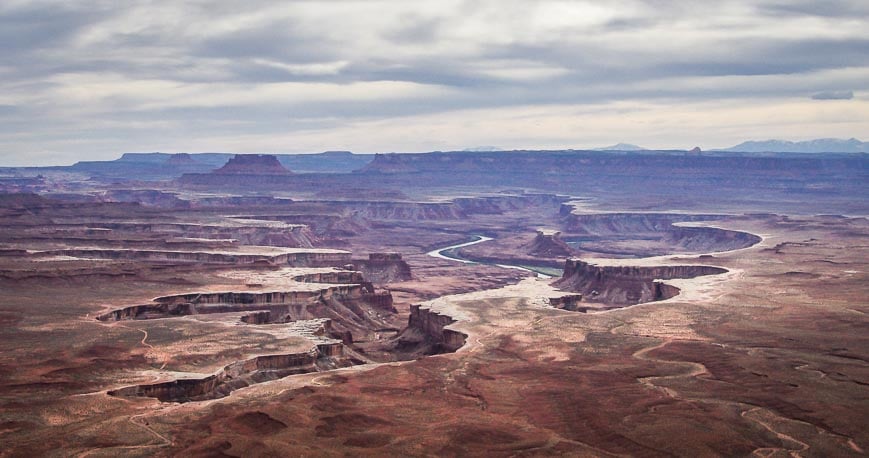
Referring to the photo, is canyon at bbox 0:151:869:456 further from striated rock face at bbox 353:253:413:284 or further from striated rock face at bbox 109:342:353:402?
striated rock face at bbox 353:253:413:284

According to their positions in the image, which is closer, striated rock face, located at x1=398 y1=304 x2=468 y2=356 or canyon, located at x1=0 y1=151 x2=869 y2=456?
canyon, located at x1=0 y1=151 x2=869 y2=456

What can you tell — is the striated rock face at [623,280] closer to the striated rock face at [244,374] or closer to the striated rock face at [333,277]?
the striated rock face at [333,277]

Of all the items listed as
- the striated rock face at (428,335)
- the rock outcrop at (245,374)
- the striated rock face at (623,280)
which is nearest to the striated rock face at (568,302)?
the striated rock face at (428,335)

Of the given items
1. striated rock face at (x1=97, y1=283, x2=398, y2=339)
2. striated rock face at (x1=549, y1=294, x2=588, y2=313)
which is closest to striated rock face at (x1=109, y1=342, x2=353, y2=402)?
striated rock face at (x1=97, y1=283, x2=398, y2=339)

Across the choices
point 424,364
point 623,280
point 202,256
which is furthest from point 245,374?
point 202,256

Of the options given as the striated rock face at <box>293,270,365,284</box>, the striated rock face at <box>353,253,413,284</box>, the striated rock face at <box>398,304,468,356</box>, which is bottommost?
the striated rock face at <box>353,253,413,284</box>

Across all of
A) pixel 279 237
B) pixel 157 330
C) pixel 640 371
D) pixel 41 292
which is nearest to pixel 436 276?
pixel 279 237

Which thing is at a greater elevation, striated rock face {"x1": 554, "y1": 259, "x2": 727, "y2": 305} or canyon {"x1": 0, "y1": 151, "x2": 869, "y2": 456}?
canyon {"x1": 0, "y1": 151, "x2": 869, "y2": 456}

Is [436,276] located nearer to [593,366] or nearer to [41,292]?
[41,292]
